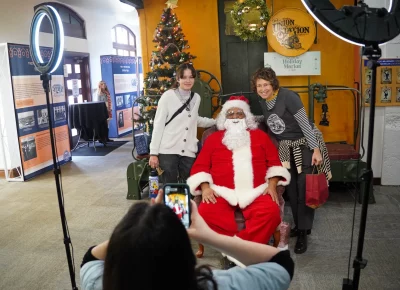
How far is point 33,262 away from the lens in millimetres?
3146

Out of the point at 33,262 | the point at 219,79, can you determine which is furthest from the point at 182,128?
the point at 219,79

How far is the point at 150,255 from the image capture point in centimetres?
77

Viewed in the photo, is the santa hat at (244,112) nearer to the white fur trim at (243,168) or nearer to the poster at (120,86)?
the white fur trim at (243,168)

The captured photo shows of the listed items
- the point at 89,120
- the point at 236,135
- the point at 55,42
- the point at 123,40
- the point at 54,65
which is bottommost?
the point at 89,120

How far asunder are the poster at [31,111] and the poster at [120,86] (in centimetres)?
252

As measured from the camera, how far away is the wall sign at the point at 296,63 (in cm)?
471

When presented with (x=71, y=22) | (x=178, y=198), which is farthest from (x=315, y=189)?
(x=71, y=22)

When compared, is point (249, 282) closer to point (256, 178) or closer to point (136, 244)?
point (136, 244)

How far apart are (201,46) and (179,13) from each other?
1.66 ft

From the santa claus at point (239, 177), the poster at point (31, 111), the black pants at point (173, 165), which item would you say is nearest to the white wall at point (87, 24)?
the poster at point (31, 111)

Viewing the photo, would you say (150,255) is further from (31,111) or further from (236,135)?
(31,111)

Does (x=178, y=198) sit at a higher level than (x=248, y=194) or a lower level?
Result: higher

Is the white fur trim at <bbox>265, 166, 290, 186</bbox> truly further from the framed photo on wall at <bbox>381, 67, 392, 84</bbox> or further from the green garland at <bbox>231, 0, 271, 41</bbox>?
the framed photo on wall at <bbox>381, 67, 392, 84</bbox>

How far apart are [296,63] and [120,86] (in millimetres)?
5545
